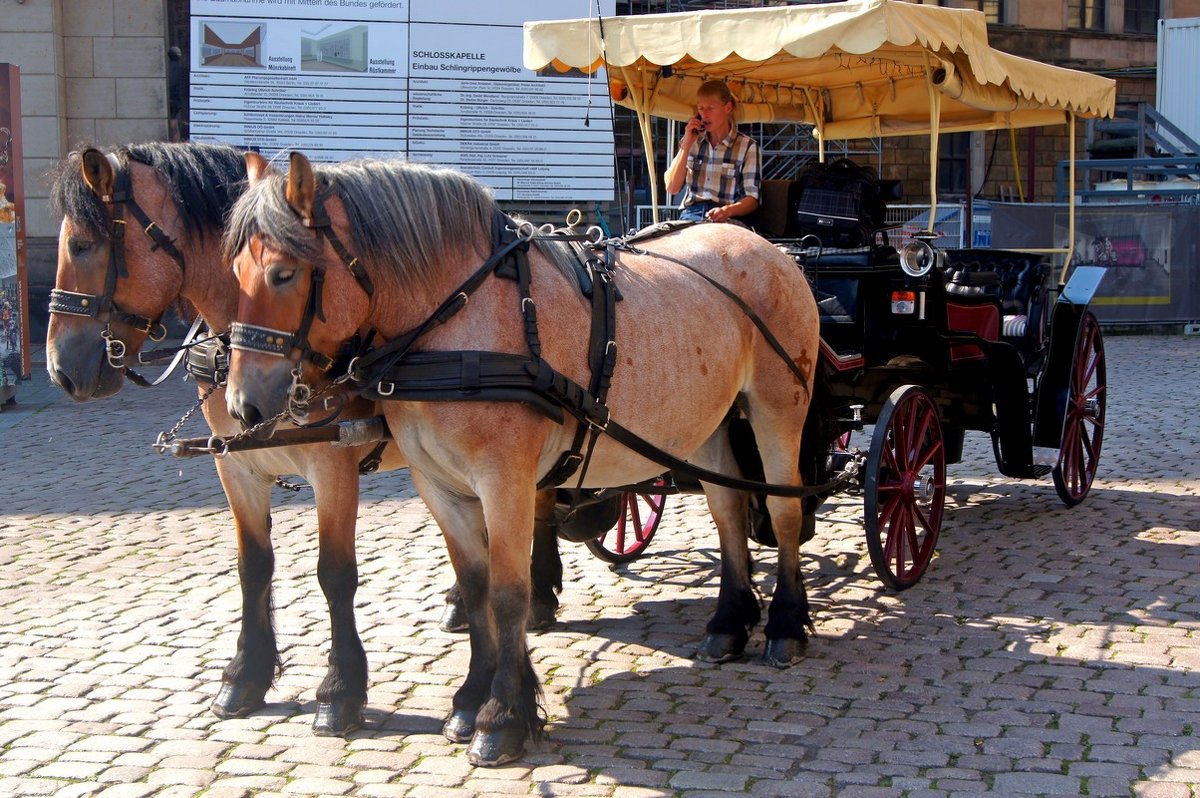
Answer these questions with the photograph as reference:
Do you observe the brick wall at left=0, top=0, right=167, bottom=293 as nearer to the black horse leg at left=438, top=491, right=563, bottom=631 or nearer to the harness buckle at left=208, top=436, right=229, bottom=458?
the black horse leg at left=438, top=491, right=563, bottom=631

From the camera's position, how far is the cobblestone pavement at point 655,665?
12.5ft

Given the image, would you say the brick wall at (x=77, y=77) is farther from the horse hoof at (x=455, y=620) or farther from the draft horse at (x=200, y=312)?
the draft horse at (x=200, y=312)

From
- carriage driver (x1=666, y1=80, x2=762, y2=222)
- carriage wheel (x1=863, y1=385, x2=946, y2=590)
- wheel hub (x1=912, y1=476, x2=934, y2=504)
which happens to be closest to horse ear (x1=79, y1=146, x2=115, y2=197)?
carriage driver (x1=666, y1=80, x2=762, y2=222)

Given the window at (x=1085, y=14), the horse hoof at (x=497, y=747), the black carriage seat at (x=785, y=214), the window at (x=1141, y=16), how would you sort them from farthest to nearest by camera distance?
the window at (x=1141, y=16), the window at (x=1085, y=14), the black carriage seat at (x=785, y=214), the horse hoof at (x=497, y=747)

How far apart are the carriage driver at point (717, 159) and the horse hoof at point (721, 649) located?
2.04 meters

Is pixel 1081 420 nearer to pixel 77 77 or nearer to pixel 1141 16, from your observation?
pixel 77 77

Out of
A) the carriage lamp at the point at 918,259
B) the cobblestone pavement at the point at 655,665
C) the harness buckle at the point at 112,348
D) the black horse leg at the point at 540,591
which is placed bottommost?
the cobblestone pavement at the point at 655,665

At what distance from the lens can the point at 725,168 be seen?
6102 millimetres

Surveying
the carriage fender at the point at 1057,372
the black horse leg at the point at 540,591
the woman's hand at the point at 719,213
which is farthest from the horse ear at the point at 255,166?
the carriage fender at the point at 1057,372

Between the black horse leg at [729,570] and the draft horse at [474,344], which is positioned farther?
the black horse leg at [729,570]

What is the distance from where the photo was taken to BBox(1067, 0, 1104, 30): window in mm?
25594

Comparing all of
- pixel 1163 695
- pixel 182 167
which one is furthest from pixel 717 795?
pixel 182 167

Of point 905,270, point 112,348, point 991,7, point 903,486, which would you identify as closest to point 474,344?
point 112,348

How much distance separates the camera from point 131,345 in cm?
410
